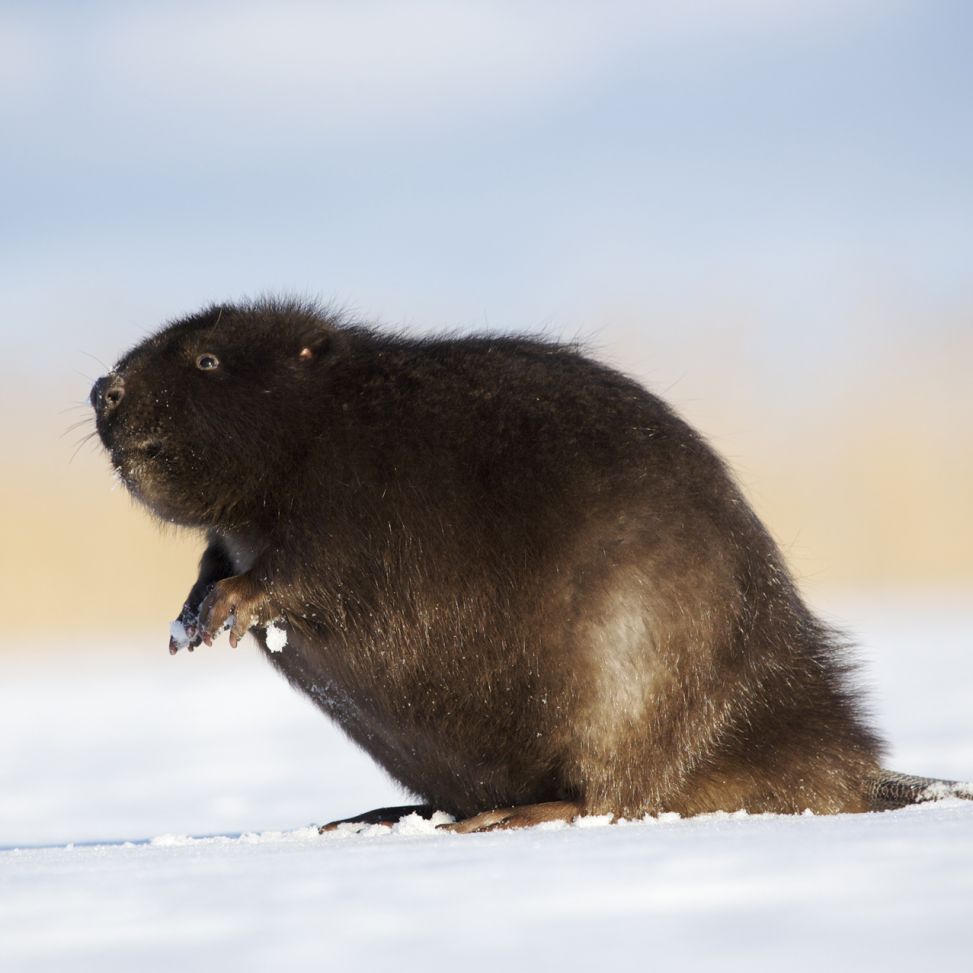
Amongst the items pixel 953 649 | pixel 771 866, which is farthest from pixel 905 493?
pixel 771 866

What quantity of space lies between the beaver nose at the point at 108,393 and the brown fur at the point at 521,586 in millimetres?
190

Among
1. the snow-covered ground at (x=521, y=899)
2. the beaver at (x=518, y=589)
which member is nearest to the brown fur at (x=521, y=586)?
the beaver at (x=518, y=589)

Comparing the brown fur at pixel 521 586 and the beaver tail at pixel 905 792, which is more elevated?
the brown fur at pixel 521 586

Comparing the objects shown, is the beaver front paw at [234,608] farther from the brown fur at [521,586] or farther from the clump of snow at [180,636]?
the clump of snow at [180,636]

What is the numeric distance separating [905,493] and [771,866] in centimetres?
3358

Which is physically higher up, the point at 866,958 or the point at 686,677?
the point at 686,677

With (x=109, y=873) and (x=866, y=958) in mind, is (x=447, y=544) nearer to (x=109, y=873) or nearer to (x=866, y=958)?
(x=109, y=873)

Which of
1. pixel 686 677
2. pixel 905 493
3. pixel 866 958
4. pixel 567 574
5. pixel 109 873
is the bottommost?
pixel 866 958

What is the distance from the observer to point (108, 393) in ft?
17.7

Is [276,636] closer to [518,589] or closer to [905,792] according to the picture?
[518,589]

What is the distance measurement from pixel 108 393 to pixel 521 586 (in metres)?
1.72

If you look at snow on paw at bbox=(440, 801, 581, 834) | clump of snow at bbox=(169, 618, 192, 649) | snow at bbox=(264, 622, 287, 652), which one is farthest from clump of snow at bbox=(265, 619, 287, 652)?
snow on paw at bbox=(440, 801, 581, 834)

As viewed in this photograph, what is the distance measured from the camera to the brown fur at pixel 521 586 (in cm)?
478

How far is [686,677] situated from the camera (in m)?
4.83
